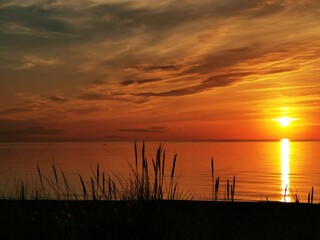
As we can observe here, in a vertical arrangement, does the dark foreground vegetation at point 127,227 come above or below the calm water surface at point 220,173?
below

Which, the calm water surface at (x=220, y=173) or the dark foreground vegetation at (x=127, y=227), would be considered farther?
the calm water surface at (x=220, y=173)

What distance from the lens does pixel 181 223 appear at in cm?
586

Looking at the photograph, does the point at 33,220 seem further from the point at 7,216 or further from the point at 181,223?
the point at 181,223

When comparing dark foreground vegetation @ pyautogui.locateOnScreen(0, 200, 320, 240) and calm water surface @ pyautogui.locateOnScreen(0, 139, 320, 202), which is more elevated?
calm water surface @ pyautogui.locateOnScreen(0, 139, 320, 202)

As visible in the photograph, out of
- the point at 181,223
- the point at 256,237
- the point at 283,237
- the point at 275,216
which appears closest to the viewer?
the point at 283,237

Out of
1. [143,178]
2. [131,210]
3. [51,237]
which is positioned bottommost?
[51,237]

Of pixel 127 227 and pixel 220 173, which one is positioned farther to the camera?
pixel 220 173

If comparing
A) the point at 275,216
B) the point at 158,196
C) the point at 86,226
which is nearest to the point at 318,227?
the point at 275,216

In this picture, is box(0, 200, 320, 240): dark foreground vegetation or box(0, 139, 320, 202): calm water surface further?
box(0, 139, 320, 202): calm water surface

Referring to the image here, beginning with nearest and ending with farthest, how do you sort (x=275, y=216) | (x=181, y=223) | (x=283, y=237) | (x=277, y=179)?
(x=283, y=237), (x=181, y=223), (x=275, y=216), (x=277, y=179)

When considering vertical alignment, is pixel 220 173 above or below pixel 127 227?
above

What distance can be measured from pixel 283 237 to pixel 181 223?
1.50 meters

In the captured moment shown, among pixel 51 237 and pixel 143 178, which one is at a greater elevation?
pixel 143 178

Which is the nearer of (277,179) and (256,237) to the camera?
(256,237)
